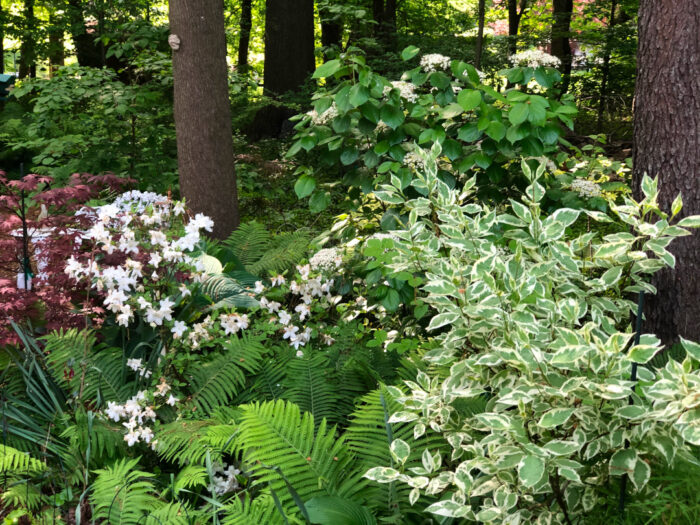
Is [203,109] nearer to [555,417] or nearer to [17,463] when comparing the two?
[17,463]

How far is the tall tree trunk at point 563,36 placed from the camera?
1026cm

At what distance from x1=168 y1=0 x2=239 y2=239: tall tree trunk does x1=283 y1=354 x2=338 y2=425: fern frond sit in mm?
2388

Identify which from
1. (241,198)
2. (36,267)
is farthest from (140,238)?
(241,198)

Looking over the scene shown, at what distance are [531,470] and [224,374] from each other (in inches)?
69.3

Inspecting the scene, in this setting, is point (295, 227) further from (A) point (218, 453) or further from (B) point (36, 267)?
(A) point (218, 453)

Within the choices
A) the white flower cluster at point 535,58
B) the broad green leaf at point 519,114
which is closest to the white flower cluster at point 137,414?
the broad green leaf at point 519,114

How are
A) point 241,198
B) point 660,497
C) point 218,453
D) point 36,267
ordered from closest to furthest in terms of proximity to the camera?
point 660,497, point 218,453, point 36,267, point 241,198

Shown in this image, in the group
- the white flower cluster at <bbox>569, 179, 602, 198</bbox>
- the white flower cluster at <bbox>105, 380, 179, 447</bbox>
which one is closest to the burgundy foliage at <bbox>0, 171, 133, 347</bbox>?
the white flower cluster at <bbox>105, 380, 179, 447</bbox>

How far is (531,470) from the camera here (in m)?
1.45

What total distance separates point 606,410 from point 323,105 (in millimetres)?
2164

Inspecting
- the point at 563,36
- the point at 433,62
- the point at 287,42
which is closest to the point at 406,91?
the point at 433,62

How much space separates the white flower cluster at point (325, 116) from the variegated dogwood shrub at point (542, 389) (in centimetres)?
135

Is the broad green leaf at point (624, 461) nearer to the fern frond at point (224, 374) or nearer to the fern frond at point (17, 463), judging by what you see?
the fern frond at point (224, 374)

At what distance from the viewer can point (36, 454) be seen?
269cm
